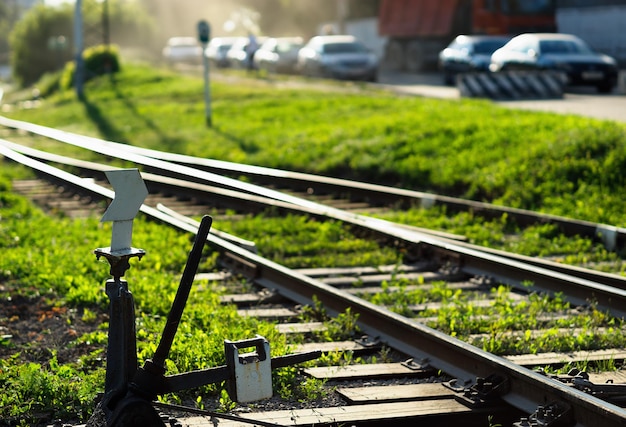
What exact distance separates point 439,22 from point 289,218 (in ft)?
112

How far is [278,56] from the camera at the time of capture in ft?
151

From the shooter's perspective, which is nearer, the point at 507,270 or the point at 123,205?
the point at 123,205

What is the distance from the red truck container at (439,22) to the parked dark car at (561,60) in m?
7.20

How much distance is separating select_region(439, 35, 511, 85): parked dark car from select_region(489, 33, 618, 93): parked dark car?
137 centimetres

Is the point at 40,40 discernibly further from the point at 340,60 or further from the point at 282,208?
the point at 282,208

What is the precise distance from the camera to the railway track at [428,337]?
16.0ft

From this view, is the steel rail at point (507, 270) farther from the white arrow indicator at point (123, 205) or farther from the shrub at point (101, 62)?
the shrub at point (101, 62)

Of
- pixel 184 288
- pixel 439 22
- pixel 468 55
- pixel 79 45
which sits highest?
pixel 439 22

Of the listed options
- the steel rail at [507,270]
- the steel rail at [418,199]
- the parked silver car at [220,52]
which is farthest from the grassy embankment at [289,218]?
the parked silver car at [220,52]

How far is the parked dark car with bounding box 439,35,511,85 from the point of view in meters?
32.3

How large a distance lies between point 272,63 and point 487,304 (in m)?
39.5

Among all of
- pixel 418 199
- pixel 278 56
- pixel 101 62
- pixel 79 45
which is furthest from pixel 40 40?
pixel 418 199

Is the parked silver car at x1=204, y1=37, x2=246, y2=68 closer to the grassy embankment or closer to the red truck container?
the red truck container

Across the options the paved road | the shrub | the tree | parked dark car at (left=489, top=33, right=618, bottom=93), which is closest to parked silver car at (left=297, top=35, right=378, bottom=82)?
the paved road
